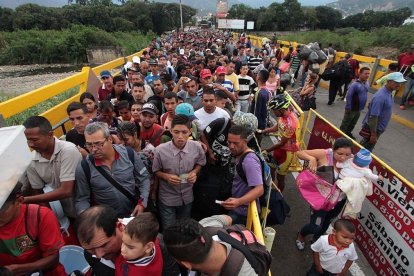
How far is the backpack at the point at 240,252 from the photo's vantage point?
57.0 inches

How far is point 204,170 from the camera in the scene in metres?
3.19

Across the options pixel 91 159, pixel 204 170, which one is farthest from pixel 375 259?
pixel 91 159

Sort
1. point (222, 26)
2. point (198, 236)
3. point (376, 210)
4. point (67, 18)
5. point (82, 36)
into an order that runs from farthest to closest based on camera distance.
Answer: point (67, 18) < point (222, 26) < point (82, 36) < point (376, 210) < point (198, 236)

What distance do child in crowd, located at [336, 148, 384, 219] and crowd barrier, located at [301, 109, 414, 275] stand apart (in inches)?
7.4

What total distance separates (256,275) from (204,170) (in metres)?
1.78

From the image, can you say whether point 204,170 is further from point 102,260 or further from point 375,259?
point 375,259

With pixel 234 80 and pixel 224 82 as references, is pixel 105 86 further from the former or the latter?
pixel 234 80

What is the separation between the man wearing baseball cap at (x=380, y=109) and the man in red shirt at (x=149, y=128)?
12.7 feet

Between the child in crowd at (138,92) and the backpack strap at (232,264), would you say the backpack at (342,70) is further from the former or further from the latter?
the backpack strap at (232,264)

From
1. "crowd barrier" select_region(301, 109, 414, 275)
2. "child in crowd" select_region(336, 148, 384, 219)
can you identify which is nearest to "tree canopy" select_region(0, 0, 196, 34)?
"child in crowd" select_region(336, 148, 384, 219)

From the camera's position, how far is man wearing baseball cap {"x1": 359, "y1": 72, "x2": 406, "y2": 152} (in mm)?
4453

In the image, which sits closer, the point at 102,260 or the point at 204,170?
the point at 102,260

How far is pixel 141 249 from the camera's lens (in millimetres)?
1671

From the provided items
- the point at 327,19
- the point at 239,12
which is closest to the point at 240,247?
the point at 327,19
